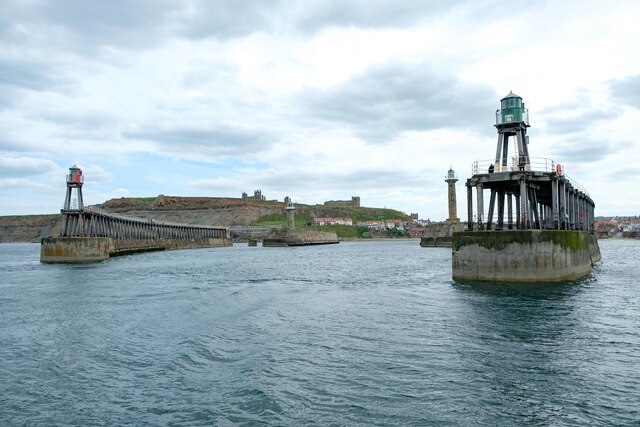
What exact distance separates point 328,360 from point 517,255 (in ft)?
70.5

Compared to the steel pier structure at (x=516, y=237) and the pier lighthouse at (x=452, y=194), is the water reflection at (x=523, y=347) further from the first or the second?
the pier lighthouse at (x=452, y=194)

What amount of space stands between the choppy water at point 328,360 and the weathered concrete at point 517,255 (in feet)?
6.73

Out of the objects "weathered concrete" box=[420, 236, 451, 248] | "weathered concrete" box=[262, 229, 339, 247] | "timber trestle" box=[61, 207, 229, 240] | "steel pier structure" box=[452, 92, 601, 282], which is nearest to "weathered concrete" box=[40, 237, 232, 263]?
"timber trestle" box=[61, 207, 229, 240]

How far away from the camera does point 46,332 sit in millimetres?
21828

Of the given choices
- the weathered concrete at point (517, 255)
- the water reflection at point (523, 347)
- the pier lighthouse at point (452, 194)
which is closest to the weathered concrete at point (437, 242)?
the pier lighthouse at point (452, 194)

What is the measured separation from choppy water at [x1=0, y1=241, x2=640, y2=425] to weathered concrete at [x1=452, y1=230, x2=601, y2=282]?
2052 mm

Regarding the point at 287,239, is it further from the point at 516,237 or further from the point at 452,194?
the point at 516,237

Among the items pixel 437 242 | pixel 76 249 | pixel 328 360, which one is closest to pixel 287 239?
pixel 437 242

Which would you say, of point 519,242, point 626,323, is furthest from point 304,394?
point 519,242

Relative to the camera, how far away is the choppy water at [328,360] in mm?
12203

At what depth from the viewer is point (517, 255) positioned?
33.2 m

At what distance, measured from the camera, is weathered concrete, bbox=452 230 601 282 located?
32938 millimetres

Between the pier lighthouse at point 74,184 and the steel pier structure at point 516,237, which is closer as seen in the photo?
the steel pier structure at point 516,237

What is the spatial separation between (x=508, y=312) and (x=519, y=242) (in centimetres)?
1004
